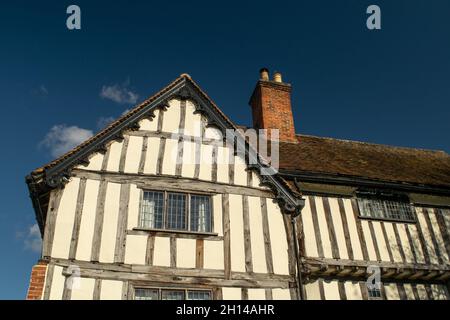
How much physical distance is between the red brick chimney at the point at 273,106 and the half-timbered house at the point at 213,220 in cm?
273

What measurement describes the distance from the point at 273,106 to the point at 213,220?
765cm

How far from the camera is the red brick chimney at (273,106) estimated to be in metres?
16.9

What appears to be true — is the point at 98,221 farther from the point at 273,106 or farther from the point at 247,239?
the point at 273,106

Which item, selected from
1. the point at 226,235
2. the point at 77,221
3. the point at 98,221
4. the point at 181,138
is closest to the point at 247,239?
the point at 226,235

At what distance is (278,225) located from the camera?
11531 mm

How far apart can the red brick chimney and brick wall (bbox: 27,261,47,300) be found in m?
9.96

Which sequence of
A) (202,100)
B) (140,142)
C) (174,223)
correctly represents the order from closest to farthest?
1. (174,223)
2. (140,142)
3. (202,100)

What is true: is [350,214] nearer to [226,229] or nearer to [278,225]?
[278,225]

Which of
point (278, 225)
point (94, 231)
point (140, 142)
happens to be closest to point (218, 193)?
point (278, 225)

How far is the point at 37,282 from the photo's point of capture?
911 centimetres

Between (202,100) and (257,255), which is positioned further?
→ (202,100)

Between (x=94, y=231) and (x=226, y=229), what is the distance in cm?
329

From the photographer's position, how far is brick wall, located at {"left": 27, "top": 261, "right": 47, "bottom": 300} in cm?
896

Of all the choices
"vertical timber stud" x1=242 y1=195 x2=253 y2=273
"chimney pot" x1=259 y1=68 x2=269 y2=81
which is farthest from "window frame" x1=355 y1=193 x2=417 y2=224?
"chimney pot" x1=259 y1=68 x2=269 y2=81
